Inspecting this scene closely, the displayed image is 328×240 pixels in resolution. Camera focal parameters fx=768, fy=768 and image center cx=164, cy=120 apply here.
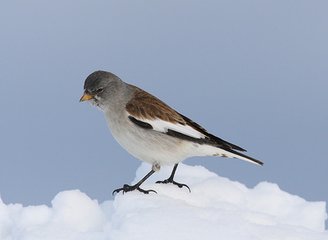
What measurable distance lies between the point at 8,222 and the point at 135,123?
1.88 m

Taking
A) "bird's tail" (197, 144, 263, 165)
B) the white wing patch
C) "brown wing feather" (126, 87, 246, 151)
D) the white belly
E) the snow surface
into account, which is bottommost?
the snow surface

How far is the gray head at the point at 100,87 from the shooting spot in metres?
9.48

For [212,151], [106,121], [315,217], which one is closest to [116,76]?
[106,121]

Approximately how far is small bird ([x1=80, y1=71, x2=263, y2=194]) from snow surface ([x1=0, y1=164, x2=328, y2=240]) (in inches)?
19.7

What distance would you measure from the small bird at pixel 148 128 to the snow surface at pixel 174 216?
1.64ft

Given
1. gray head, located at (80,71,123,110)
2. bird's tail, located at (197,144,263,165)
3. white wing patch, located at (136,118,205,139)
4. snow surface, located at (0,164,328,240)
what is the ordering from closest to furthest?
snow surface, located at (0,164,328,240), white wing patch, located at (136,118,205,139), bird's tail, located at (197,144,263,165), gray head, located at (80,71,123,110)

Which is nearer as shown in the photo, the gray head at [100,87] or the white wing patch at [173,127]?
the white wing patch at [173,127]


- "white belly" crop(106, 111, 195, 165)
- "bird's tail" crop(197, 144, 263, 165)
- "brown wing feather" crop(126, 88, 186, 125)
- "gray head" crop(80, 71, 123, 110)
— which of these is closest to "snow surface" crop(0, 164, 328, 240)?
"white belly" crop(106, 111, 195, 165)

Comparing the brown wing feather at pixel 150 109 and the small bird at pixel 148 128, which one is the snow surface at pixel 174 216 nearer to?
the small bird at pixel 148 128

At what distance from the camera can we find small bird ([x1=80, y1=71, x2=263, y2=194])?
9.21 metres

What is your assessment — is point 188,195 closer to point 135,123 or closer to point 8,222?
point 135,123

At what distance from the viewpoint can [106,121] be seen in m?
9.55

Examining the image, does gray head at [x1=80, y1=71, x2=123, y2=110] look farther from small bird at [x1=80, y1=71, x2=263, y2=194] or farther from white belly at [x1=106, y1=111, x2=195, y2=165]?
white belly at [x1=106, y1=111, x2=195, y2=165]

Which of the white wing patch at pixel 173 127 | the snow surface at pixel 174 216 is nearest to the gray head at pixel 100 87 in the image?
the white wing patch at pixel 173 127
